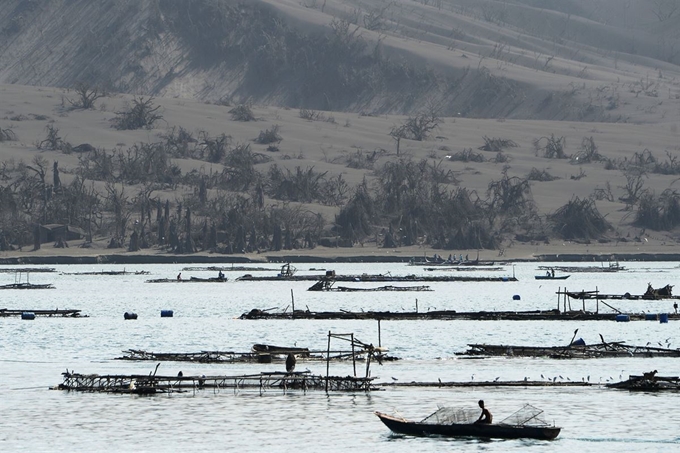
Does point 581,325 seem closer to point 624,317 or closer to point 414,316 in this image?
point 624,317

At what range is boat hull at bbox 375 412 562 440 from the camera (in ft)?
155

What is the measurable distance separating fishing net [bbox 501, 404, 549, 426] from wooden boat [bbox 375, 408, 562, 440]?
1.07 feet

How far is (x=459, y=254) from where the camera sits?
631 ft

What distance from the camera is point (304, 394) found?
189 feet

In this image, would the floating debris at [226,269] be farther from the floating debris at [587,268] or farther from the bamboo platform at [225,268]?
the floating debris at [587,268]

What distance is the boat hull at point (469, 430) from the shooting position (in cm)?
→ 4725

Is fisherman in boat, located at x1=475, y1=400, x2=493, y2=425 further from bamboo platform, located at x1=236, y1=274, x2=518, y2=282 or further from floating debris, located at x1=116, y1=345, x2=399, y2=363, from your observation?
bamboo platform, located at x1=236, y1=274, x2=518, y2=282

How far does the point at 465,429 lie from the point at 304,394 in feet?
37.8

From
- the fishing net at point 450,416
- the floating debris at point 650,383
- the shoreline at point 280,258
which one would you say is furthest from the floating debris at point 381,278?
the fishing net at point 450,416

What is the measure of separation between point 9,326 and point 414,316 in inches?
1091

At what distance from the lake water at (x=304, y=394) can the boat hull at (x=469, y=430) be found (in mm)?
348

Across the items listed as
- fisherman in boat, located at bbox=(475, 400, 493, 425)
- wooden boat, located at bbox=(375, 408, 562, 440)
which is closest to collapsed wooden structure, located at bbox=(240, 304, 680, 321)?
wooden boat, located at bbox=(375, 408, 562, 440)

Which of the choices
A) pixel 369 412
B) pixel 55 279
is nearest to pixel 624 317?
pixel 369 412

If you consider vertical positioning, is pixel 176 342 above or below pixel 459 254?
below
